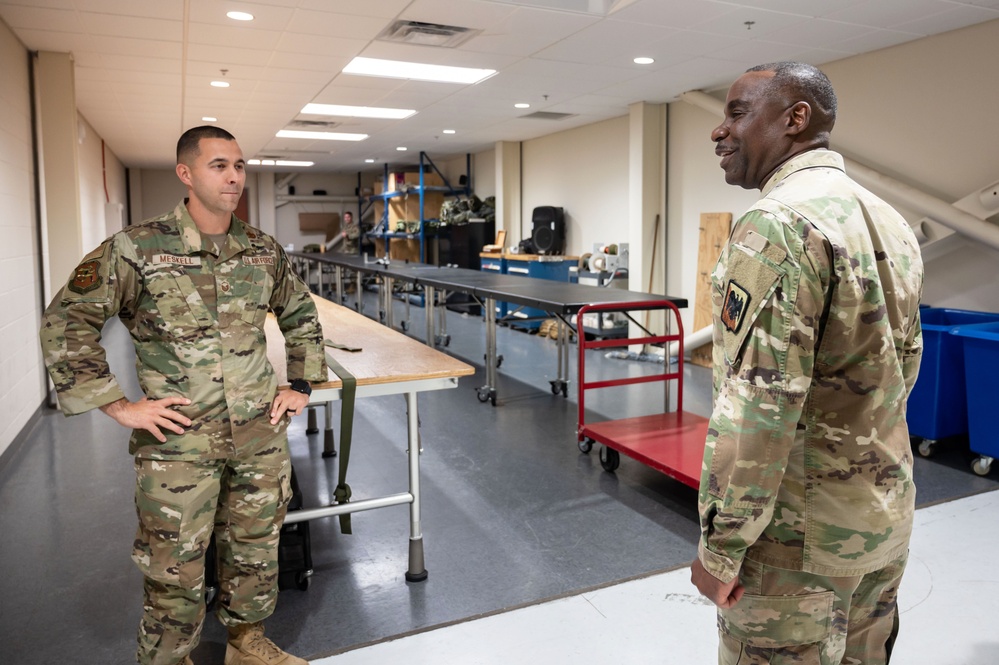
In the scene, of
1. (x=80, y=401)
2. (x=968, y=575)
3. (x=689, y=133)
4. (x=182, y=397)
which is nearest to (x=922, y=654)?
(x=968, y=575)

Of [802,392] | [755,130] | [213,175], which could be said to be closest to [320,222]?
[213,175]

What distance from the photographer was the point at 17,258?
4660 millimetres

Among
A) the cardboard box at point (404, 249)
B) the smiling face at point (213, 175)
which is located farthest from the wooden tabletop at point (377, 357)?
the cardboard box at point (404, 249)

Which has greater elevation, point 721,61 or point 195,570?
point 721,61

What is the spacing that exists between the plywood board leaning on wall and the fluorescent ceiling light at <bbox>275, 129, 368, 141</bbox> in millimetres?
5189

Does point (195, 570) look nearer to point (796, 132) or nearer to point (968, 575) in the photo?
point (796, 132)

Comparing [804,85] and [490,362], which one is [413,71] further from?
[804,85]

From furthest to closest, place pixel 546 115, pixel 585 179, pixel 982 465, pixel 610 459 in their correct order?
pixel 585 179, pixel 546 115, pixel 610 459, pixel 982 465

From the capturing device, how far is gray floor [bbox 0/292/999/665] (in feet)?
8.07

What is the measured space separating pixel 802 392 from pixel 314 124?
347 inches

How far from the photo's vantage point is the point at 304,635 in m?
2.38

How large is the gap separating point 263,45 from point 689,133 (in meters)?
4.26

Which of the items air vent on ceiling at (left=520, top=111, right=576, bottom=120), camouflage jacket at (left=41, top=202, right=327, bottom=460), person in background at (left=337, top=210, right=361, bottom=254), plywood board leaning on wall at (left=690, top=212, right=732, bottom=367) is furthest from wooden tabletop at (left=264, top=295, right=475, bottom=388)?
person in background at (left=337, top=210, right=361, bottom=254)

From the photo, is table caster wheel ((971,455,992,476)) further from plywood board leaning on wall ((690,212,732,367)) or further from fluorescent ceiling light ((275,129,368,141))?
fluorescent ceiling light ((275,129,368,141))
